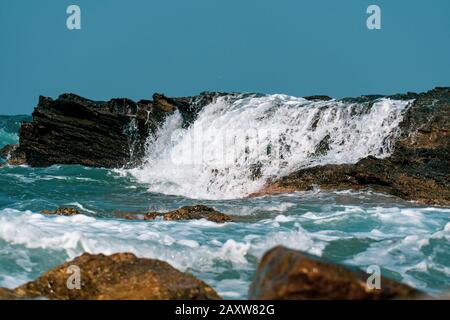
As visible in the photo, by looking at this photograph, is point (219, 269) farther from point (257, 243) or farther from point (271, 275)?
point (271, 275)

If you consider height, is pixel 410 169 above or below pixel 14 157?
above

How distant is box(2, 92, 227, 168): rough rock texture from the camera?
20.5 m

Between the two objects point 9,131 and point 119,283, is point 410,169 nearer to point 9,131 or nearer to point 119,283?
point 119,283

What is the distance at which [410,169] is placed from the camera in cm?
1255

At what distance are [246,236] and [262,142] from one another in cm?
→ 844

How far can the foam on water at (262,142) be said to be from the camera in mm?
14359

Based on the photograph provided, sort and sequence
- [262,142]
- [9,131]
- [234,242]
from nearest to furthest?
1. [234,242]
2. [262,142]
3. [9,131]

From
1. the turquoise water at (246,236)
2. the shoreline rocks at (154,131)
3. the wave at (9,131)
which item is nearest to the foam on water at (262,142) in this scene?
the shoreline rocks at (154,131)

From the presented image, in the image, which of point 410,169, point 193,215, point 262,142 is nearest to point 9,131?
point 262,142

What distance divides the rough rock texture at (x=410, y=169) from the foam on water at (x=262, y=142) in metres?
0.47

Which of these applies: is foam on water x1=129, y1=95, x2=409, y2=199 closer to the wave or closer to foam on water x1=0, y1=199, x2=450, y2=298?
foam on water x1=0, y1=199, x2=450, y2=298

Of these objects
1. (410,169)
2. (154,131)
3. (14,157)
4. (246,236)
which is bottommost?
(14,157)

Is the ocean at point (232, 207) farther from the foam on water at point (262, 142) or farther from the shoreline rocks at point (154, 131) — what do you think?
the shoreline rocks at point (154, 131)

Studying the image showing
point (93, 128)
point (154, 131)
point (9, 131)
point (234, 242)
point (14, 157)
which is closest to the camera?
point (234, 242)
